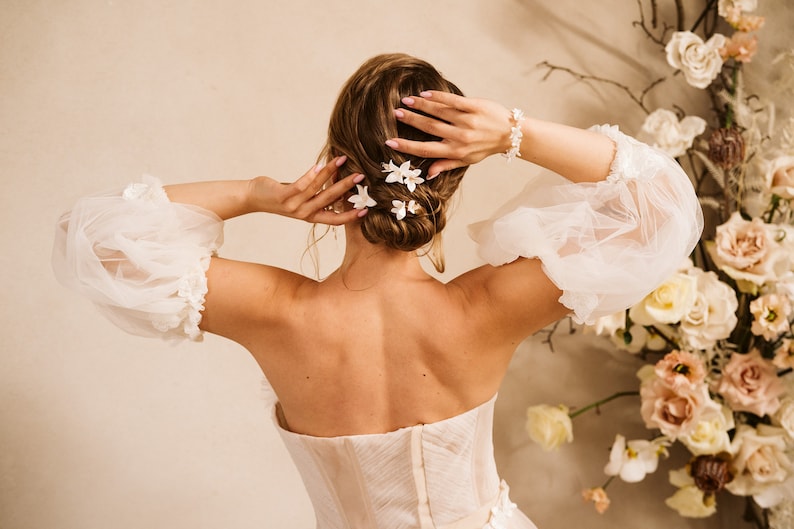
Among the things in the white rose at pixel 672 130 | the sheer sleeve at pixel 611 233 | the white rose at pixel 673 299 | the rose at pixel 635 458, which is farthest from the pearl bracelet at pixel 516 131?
the rose at pixel 635 458

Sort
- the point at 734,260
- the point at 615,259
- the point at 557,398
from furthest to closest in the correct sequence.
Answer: the point at 557,398 < the point at 734,260 < the point at 615,259

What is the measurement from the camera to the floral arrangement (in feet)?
5.32

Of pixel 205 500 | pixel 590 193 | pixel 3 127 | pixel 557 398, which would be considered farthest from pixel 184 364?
pixel 590 193

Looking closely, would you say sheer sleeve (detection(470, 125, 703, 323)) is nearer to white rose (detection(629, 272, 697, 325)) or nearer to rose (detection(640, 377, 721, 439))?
white rose (detection(629, 272, 697, 325))

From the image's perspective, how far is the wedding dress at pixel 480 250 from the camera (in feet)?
3.61

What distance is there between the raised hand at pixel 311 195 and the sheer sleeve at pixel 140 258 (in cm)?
11

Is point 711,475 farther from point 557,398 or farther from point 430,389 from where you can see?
point 430,389

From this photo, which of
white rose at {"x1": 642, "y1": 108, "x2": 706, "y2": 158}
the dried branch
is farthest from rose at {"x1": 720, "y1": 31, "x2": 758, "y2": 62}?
the dried branch

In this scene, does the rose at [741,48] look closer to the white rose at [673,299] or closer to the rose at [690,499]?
the white rose at [673,299]

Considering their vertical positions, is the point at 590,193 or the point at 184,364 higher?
the point at 590,193

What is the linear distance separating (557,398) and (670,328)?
0.48 meters

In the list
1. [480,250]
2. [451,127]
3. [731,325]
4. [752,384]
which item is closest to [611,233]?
[480,250]

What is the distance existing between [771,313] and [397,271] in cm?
102

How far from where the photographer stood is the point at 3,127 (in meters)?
1.80
